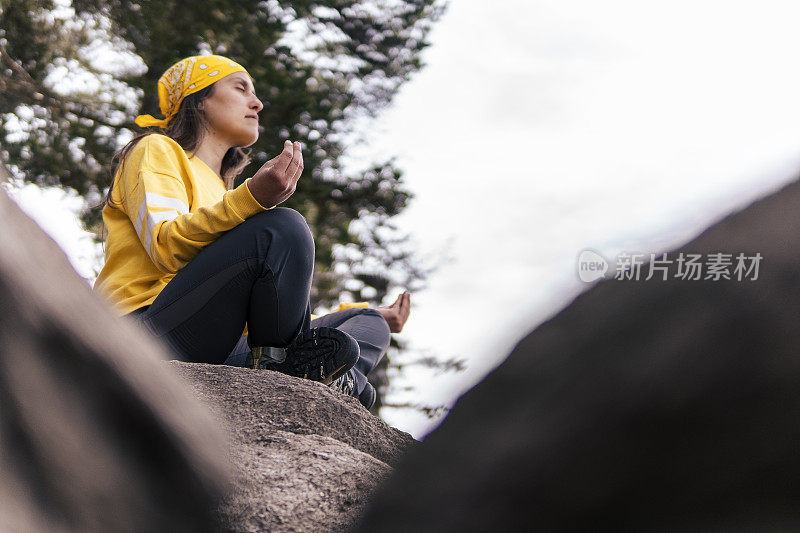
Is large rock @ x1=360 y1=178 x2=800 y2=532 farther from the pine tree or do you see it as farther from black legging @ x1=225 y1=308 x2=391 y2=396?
the pine tree

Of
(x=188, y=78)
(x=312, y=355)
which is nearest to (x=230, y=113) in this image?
(x=188, y=78)

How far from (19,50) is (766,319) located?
30.5 feet

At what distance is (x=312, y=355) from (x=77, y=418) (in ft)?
5.24

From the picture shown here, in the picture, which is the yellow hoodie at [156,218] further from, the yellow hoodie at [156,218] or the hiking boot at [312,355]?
the hiking boot at [312,355]

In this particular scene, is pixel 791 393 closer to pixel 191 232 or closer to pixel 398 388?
pixel 191 232

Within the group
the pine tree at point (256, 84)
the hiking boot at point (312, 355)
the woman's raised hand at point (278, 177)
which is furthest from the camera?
the pine tree at point (256, 84)

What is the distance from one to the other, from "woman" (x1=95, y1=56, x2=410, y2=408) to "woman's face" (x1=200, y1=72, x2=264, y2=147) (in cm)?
27

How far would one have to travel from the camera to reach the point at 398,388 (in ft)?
30.2

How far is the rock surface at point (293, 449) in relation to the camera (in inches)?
36.4

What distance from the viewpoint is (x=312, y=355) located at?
2252 millimetres

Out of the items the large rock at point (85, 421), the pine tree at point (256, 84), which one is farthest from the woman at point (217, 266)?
the pine tree at point (256, 84)

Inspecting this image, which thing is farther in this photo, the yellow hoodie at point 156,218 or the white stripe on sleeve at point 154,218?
the white stripe on sleeve at point 154,218

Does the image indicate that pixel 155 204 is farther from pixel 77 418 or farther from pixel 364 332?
pixel 77 418

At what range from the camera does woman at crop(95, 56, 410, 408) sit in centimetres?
210
